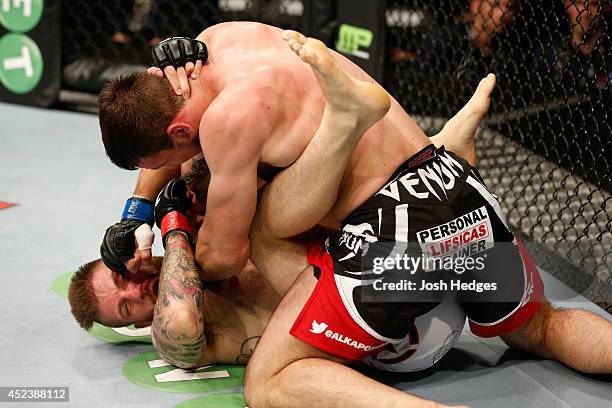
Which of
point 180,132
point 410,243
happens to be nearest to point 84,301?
point 180,132

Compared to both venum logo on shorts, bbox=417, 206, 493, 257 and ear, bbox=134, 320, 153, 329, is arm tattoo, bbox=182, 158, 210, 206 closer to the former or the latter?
ear, bbox=134, 320, 153, 329

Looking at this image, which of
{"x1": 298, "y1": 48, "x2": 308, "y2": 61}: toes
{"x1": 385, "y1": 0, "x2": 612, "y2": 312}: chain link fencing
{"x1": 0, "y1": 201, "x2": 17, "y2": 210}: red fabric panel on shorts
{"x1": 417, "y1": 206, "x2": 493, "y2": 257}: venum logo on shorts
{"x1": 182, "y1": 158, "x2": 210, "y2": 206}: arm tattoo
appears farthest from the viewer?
{"x1": 0, "y1": 201, "x2": 17, "y2": 210}: red fabric panel on shorts

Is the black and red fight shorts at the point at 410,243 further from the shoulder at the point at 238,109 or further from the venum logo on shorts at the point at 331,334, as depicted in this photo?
the shoulder at the point at 238,109

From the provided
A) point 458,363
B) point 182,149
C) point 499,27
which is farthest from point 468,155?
point 499,27

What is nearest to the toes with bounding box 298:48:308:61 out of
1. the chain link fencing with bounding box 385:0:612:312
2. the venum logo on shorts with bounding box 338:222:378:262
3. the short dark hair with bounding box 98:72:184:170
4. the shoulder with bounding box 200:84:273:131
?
the shoulder with bounding box 200:84:273:131

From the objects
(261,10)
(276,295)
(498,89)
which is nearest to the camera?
(276,295)

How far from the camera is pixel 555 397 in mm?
2268

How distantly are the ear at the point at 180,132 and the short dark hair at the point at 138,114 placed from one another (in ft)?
0.03

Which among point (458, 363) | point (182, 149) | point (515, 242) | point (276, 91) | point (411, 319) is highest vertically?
point (276, 91)

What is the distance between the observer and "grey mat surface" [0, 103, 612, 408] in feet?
7.41

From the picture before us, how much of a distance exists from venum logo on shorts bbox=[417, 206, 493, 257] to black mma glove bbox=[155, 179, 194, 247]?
0.60 m

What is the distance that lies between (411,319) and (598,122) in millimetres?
1301

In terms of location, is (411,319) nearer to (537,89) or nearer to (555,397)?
(555,397)

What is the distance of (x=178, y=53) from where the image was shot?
7.00 feet
